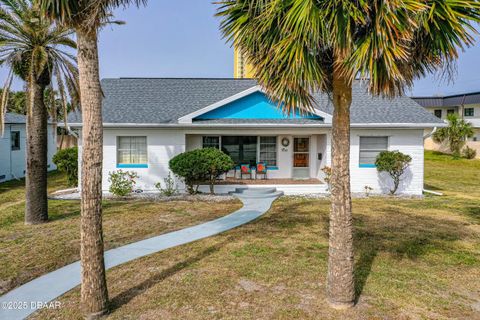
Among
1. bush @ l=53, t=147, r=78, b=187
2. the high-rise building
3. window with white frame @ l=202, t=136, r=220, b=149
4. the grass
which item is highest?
the high-rise building

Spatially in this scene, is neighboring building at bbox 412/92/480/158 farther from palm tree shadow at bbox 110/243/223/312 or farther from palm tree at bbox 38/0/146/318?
palm tree at bbox 38/0/146/318

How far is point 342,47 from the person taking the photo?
15.8ft

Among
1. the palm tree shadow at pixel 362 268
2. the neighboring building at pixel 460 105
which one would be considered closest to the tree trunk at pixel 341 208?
the palm tree shadow at pixel 362 268

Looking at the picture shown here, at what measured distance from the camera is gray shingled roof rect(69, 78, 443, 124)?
1642cm

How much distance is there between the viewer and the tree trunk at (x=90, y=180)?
5164mm

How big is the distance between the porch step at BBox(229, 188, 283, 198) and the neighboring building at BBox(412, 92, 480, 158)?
2692 cm

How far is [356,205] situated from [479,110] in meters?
33.5

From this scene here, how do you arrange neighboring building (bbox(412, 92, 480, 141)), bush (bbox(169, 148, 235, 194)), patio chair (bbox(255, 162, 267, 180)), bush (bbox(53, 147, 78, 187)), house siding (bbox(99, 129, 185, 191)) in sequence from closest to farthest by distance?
1. bush (bbox(169, 148, 235, 194))
2. house siding (bbox(99, 129, 185, 191))
3. bush (bbox(53, 147, 78, 187))
4. patio chair (bbox(255, 162, 267, 180))
5. neighboring building (bbox(412, 92, 480, 141))

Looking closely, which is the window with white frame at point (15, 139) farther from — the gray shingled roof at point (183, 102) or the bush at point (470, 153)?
the bush at point (470, 153)

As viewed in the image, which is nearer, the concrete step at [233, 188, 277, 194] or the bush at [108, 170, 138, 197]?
the bush at [108, 170, 138, 197]

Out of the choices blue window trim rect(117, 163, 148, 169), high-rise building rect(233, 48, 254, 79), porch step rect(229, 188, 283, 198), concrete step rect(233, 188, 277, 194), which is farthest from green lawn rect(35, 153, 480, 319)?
blue window trim rect(117, 163, 148, 169)

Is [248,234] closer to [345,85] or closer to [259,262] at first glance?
[259,262]

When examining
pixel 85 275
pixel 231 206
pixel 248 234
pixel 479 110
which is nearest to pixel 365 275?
pixel 248 234

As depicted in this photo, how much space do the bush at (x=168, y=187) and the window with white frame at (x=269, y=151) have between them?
4917mm
